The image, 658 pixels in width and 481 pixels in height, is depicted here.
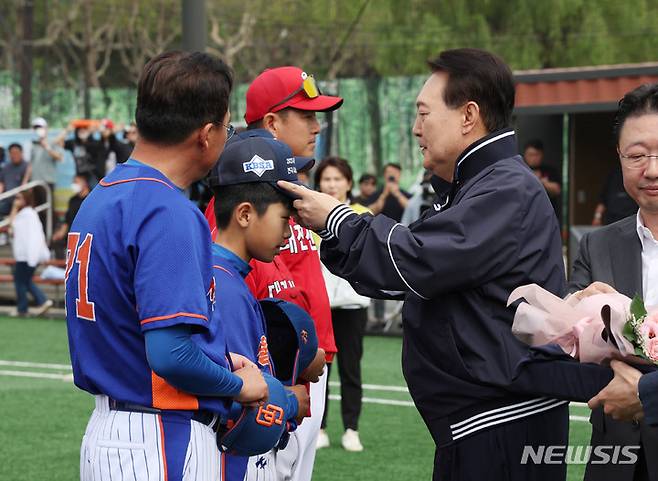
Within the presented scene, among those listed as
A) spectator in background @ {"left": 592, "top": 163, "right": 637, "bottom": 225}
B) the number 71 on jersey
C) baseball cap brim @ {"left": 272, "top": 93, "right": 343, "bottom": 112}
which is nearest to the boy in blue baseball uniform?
the number 71 on jersey

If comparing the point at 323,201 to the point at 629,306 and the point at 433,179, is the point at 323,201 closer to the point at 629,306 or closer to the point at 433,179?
the point at 433,179

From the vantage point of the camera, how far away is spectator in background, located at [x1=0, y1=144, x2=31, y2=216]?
20.0 m

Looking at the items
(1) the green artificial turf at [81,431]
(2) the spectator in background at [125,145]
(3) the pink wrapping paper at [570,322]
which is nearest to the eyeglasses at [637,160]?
(3) the pink wrapping paper at [570,322]

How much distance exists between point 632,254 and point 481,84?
2.79 ft

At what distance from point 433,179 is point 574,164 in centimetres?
1648

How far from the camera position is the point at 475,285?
3.68 metres

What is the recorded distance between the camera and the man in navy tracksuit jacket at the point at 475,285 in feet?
11.8

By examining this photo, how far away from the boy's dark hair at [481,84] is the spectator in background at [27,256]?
14.7 metres

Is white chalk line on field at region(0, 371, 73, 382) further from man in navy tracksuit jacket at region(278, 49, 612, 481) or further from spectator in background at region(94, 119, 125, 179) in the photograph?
man in navy tracksuit jacket at region(278, 49, 612, 481)

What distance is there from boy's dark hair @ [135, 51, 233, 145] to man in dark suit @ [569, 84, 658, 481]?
138 cm

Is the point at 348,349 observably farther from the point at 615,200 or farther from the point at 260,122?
the point at 615,200

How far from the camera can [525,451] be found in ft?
12.4

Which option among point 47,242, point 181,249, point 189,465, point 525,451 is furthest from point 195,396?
point 47,242

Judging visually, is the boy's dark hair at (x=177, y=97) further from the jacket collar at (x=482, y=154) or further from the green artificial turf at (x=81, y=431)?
the green artificial turf at (x=81, y=431)
